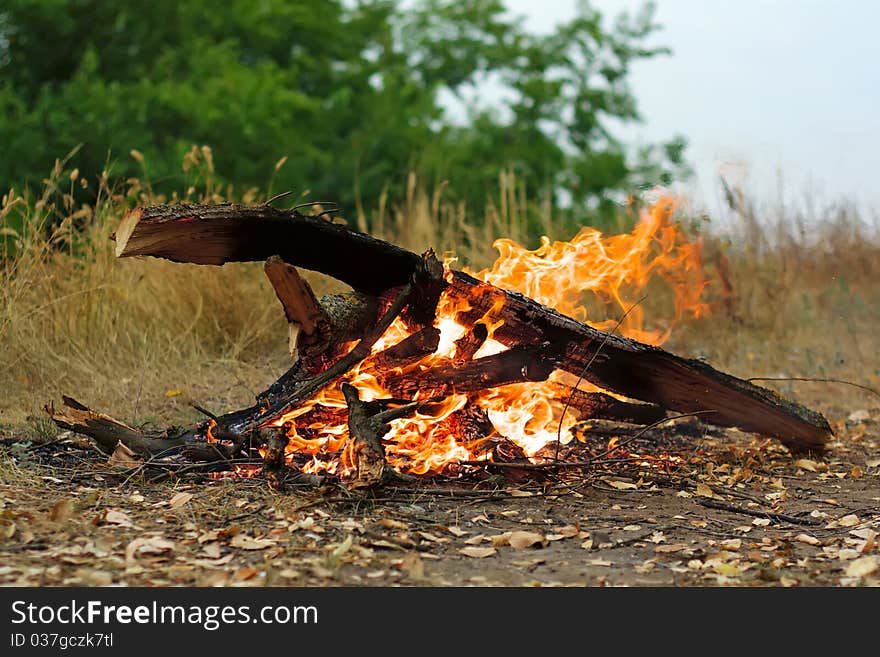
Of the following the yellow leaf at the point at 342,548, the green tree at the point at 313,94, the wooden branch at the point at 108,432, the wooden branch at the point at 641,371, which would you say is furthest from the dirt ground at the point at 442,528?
the green tree at the point at 313,94

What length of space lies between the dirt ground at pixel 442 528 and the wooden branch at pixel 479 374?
362 millimetres

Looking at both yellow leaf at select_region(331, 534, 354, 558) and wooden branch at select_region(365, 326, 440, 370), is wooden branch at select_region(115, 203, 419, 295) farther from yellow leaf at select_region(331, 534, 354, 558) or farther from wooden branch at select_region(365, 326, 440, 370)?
yellow leaf at select_region(331, 534, 354, 558)

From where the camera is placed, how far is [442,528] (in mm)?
3033

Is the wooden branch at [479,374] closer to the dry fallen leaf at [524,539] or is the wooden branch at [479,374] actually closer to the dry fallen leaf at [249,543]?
the dry fallen leaf at [524,539]

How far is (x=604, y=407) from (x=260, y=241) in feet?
5.64

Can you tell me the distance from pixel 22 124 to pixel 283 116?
3591mm

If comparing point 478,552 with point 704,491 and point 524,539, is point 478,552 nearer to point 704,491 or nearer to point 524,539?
point 524,539

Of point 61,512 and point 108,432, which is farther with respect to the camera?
point 108,432

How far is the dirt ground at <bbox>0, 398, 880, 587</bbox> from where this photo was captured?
8.53 feet

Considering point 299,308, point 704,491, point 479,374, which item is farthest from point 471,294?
point 704,491

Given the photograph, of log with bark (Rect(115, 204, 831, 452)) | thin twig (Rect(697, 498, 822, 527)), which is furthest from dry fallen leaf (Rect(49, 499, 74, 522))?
thin twig (Rect(697, 498, 822, 527))
